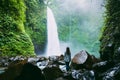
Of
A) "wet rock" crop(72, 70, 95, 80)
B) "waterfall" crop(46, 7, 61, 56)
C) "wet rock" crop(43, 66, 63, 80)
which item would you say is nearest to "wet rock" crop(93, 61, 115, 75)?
"wet rock" crop(72, 70, 95, 80)

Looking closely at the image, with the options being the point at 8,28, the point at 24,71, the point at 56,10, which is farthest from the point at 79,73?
the point at 56,10

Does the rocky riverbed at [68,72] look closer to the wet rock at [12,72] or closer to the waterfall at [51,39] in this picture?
the wet rock at [12,72]

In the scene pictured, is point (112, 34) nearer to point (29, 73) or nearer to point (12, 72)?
point (29, 73)

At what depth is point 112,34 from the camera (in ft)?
41.6

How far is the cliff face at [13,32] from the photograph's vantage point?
19.8 m

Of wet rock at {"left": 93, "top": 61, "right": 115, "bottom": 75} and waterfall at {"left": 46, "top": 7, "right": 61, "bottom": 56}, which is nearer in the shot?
wet rock at {"left": 93, "top": 61, "right": 115, "bottom": 75}

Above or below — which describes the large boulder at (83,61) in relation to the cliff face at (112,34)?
below

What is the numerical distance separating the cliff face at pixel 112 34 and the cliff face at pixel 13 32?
8226mm

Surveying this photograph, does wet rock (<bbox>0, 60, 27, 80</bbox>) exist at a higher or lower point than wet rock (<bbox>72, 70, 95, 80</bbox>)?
higher

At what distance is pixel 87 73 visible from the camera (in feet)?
32.0

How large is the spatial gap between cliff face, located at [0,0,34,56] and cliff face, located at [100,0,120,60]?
8.23 meters

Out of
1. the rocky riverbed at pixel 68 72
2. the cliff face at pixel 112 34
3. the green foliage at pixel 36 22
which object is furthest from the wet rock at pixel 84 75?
the green foliage at pixel 36 22

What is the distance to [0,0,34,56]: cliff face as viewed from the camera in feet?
64.9

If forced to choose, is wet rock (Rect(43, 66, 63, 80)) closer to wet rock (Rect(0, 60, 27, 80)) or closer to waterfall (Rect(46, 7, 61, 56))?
wet rock (Rect(0, 60, 27, 80))
